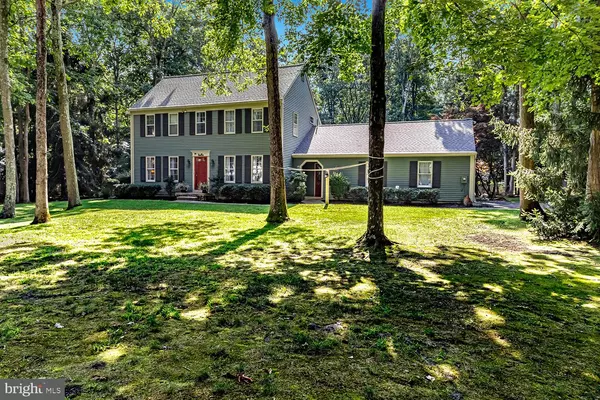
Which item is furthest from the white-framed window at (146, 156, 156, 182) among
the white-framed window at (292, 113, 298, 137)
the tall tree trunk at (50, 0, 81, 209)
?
the white-framed window at (292, 113, 298, 137)

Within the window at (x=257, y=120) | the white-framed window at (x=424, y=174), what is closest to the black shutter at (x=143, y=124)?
the window at (x=257, y=120)

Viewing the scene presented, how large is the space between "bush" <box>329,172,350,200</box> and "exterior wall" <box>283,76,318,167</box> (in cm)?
272

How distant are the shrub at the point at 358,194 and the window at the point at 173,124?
33.3ft

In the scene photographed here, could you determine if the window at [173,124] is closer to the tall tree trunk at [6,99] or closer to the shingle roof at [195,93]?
the shingle roof at [195,93]

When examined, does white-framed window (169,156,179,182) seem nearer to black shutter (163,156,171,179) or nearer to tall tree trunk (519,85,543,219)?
black shutter (163,156,171,179)

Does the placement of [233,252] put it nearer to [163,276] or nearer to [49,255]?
[163,276]

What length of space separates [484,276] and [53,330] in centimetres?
467

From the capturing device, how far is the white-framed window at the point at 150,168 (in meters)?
19.8

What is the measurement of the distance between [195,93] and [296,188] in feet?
27.5

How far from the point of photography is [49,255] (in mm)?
5391

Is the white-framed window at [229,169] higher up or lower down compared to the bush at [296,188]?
higher up

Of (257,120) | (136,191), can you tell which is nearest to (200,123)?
(257,120)

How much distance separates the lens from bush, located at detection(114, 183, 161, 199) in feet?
59.2

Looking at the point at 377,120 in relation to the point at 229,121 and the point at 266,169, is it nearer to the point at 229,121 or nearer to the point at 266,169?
the point at 266,169
